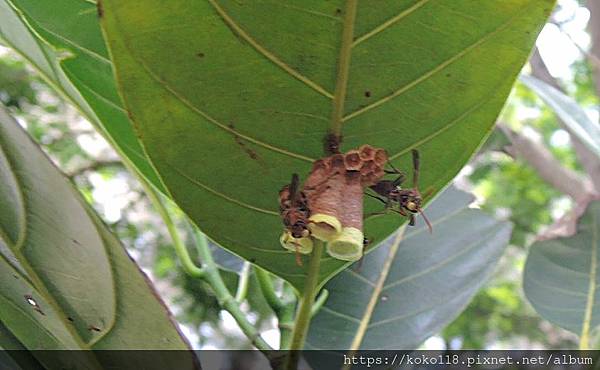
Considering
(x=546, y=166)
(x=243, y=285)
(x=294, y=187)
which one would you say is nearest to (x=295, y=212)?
(x=294, y=187)

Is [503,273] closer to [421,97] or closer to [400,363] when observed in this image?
[400,363]

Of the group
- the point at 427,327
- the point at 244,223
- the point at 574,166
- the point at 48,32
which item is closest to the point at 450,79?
the point at 244,223

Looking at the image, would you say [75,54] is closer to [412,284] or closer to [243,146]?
[243,146]

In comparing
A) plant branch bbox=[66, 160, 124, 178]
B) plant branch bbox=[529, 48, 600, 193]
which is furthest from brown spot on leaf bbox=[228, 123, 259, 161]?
plant branch bbox=[66, 160, 124, 178]

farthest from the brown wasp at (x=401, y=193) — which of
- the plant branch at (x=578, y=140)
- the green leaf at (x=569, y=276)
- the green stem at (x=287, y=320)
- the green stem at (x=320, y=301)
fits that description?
the plant branch at (x=578, y=140)

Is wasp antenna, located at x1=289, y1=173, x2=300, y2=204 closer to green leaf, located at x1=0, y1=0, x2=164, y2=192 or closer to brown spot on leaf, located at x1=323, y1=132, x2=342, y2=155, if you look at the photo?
brown spot on leaf, located at x1=323, y1=132, x2=342, y2=155
